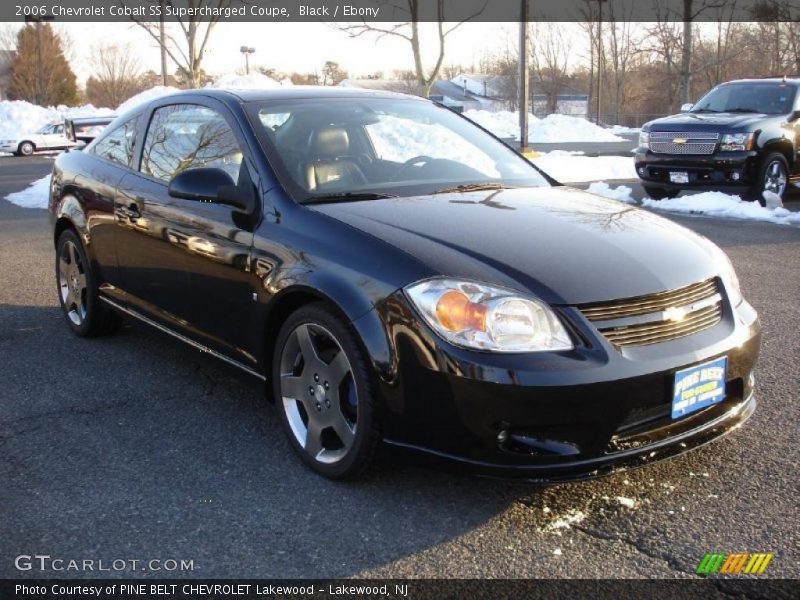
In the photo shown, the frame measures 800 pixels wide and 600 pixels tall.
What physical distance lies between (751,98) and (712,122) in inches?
53.7

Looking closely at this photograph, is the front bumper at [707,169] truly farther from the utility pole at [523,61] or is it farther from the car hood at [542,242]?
the car hood at [542,242]

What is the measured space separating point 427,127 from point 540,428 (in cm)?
218

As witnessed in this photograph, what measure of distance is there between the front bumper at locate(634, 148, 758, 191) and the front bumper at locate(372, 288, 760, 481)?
8.38 meters

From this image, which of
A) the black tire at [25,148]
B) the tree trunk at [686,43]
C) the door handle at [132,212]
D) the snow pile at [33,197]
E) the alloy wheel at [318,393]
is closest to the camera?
the alloy wheel at [318,393]

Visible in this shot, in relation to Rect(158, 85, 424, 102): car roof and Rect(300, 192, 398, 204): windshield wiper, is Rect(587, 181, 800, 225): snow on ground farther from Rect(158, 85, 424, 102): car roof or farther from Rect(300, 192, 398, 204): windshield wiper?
Rect(300, 192, 398, 204): windshield wiper

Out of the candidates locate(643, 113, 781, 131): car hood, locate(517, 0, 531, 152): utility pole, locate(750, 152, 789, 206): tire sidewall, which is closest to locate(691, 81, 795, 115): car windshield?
locate(643, 113, 781, 131): car hood

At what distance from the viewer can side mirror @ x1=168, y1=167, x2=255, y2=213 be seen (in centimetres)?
344

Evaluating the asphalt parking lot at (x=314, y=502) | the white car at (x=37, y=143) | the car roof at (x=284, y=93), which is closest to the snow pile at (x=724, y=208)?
the asphalt parking lot at (x=314, y=502)

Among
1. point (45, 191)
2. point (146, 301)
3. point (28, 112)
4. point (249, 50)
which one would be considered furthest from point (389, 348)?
point (249, 50)

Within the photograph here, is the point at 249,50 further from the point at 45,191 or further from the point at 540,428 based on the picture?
the point at 540,428

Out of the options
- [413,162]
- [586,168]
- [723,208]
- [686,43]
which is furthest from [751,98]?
[686,43]

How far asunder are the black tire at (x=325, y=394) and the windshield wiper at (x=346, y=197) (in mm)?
517

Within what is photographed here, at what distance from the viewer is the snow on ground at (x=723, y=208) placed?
9727mm

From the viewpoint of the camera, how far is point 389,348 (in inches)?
109
